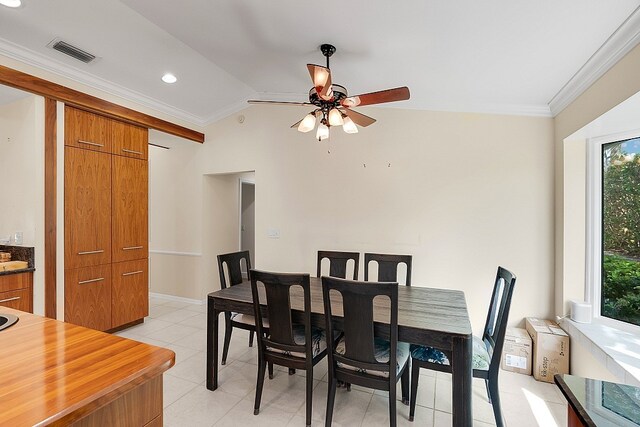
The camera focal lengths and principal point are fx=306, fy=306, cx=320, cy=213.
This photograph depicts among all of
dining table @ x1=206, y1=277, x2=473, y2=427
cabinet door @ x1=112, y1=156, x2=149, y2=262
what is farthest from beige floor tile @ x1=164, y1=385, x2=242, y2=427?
cabinet door @ x1=112, y1=156, x2=149, y2=262

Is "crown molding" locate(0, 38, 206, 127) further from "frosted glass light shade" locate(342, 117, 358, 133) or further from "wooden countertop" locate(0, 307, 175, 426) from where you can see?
"frosted glass light shade" locate(342, 117, 358, 133)

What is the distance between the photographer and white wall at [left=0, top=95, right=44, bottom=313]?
2830mm

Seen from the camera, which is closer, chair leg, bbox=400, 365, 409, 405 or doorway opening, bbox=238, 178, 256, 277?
chair leg, bbox=400, 365, 409, 405

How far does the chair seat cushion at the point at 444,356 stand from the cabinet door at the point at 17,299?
Result: 11.1 ft

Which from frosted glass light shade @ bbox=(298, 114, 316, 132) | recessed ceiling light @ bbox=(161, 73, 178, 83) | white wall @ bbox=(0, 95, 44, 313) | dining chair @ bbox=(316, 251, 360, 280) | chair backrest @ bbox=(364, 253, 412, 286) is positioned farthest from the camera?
recessed ceiling light @ bbox=(161, 73, 178, 83)

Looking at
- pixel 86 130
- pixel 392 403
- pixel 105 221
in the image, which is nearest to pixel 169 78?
pixel 86 130

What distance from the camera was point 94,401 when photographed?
83 cm

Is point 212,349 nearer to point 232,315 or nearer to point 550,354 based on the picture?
point 232,315

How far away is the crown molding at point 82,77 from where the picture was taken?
260 centimetres

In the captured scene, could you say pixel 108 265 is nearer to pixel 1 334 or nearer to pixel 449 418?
pixel 1 334

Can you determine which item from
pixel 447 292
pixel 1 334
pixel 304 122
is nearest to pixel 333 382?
pixel 447 292

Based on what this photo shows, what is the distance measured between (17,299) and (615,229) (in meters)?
5.21

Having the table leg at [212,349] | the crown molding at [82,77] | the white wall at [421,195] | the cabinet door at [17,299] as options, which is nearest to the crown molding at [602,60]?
the white wall at [421,195]

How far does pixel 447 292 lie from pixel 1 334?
2.77 meters
